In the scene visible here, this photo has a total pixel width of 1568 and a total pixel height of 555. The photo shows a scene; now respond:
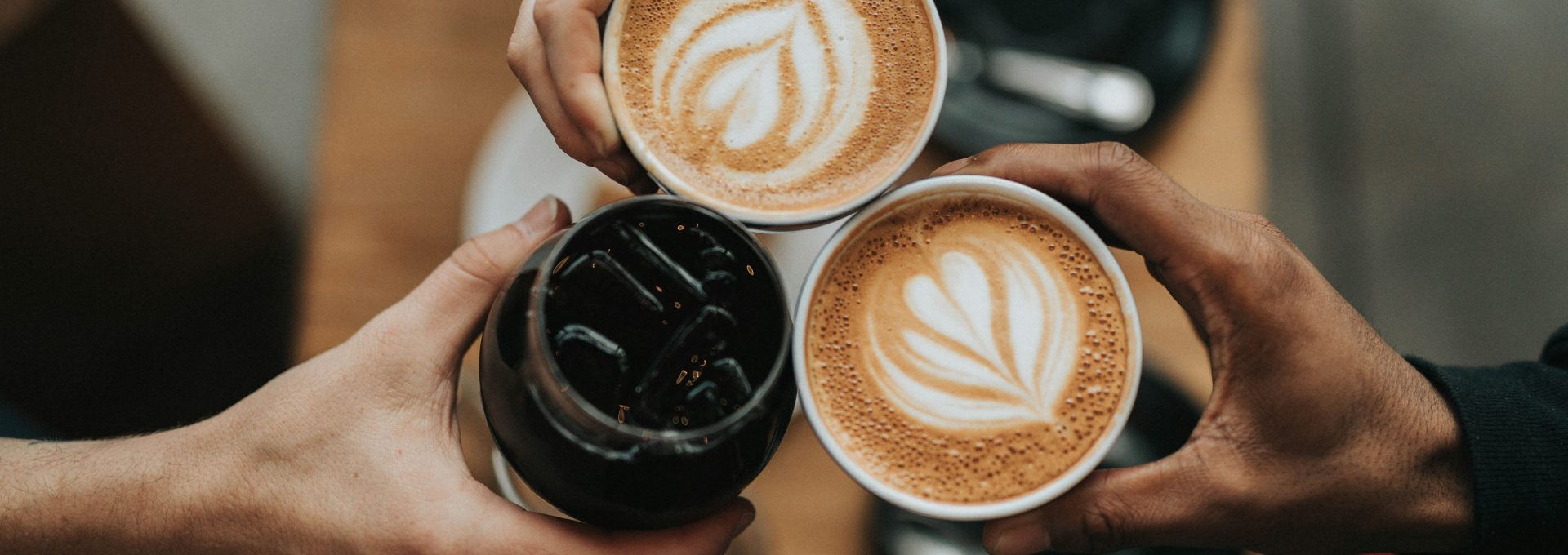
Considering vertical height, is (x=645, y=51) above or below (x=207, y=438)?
above

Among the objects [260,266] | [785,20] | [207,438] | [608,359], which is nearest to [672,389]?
[608,359]

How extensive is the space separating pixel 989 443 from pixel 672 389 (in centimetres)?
29

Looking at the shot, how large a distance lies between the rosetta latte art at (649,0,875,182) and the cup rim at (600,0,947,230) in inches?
1.5

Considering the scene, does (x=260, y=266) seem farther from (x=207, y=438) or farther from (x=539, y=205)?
(x=539, y=205)

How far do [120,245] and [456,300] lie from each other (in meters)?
1.13

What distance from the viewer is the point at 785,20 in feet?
2.71

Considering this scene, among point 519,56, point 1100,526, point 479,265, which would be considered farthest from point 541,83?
point 1100,526

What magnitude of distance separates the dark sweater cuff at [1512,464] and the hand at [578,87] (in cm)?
81

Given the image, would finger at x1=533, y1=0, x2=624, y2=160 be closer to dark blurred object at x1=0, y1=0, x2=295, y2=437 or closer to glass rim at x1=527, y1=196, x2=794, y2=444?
glass rim at x1=527, y1=196, x2=794, y2=444

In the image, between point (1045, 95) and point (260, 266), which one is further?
point (260, 266)

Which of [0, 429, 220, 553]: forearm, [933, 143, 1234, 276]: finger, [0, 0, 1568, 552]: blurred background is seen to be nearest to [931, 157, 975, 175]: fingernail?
[933, 143, 1234, 276]: finger

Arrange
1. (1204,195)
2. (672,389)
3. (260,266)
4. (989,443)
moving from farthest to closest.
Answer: (260,266) → (1204,195) → (989,443) → (672,389)

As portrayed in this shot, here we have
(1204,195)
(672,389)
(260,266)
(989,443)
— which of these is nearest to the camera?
(672,389)

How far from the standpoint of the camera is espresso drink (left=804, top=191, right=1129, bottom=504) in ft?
2.51
